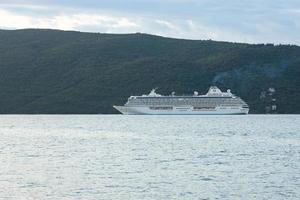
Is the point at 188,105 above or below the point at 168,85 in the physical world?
below

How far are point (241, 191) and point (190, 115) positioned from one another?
12168cm

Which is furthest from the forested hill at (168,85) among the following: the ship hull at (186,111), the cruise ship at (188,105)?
the cruise ship at (188,105)

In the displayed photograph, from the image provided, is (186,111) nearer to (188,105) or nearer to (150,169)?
(188,105)

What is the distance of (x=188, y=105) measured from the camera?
158 meters

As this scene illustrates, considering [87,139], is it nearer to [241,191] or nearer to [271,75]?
[241,191]

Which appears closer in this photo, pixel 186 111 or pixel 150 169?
pixel 150 169

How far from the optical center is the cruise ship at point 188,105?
157m

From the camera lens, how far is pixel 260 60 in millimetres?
196500

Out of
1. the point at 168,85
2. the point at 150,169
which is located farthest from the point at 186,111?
the point at 150,169

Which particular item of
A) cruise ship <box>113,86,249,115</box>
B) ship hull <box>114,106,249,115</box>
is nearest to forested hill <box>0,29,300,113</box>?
ship hull <box>114,106,249,115</box>

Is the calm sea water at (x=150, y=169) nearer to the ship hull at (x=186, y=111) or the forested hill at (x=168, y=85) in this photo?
the ship hull at (x=186, y=111)

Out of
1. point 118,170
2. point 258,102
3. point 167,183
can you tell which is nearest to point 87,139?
point 118,170

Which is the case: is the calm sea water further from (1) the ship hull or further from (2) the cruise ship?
(1) the ship hull

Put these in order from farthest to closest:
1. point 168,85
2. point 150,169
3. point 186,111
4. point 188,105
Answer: point 168,85 → point 186,111 → point 188,105 → point 150,169
